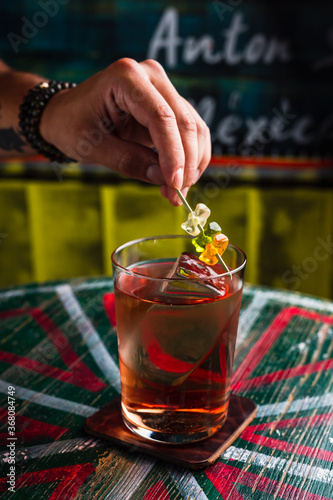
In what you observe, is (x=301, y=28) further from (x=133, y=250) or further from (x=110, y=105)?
(x=133, y=250)

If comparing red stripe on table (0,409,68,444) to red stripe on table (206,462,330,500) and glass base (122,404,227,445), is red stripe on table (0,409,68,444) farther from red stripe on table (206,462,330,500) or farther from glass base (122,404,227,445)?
red stripe on table (206,462,330,500)

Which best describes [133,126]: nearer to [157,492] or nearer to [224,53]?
[157,492]

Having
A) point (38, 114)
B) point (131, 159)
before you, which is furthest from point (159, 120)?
point (38, 114)

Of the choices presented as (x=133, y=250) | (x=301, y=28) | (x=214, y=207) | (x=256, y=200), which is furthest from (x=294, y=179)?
(x=133, y=250)

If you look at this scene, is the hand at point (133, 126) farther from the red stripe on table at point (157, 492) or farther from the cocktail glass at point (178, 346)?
the red stripe on table at point (157, 492)

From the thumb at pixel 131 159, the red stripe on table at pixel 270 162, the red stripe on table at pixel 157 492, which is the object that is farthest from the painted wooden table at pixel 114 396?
the red stripe on table at pixel 270 162

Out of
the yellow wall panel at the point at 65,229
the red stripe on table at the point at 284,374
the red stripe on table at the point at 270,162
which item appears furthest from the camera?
the yellow wall panel at the point at 65,229
